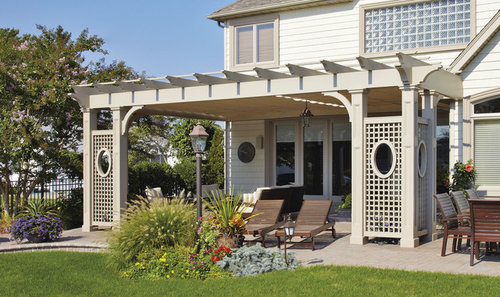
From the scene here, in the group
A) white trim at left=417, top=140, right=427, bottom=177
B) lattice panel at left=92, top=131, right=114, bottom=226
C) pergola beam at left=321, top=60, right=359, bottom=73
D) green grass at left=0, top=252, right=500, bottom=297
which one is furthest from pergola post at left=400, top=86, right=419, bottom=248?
lattice panel at left=92, top=131, right=114, bottom=226

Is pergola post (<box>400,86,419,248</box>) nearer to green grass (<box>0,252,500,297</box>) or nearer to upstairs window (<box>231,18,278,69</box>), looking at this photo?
green grass (<box>0,252,500,297</box>)

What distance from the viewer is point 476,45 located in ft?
37.6

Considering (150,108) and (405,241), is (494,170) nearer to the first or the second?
(405,241)

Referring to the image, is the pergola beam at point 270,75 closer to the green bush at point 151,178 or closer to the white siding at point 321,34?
the white siding at point 321,34

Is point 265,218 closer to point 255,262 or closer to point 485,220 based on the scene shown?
point 255,262

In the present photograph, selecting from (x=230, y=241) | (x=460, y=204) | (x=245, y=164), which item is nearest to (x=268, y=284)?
(x=230, y=241)

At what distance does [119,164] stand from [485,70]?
8130 millimetres

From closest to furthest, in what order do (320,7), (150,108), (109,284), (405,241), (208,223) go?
(109,284) < (208,223) < (405,241) < (150,108) < (320,7)

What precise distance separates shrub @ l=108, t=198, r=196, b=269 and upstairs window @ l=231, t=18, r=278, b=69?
25.9 ft

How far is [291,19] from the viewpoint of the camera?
15141 mm

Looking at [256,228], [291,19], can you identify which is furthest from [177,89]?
[291,19]

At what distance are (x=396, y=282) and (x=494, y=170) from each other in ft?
20.6

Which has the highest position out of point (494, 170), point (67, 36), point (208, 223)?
point (67, 36)

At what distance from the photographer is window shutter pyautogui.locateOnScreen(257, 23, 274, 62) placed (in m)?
15.4
